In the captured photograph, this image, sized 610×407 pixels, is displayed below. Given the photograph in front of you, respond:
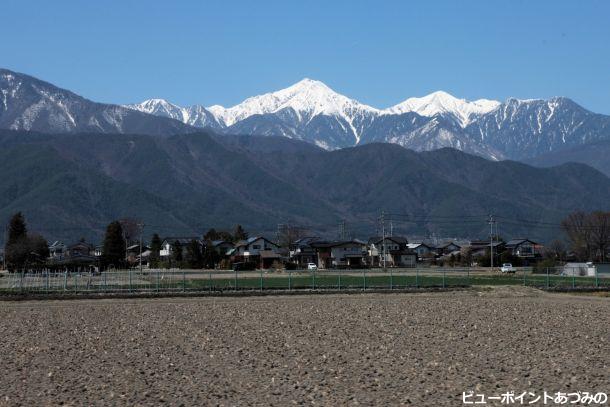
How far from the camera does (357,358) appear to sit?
2036 cm

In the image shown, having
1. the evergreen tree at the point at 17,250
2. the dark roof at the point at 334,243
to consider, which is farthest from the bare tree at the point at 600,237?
the evergreen tree at the point at 17,250

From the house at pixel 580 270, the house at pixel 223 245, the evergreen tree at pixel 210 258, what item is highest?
the house at pixel 223 245

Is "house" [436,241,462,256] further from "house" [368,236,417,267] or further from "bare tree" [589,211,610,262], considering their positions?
"bare tree" [589,211,610,262]

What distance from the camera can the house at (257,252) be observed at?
382 ft

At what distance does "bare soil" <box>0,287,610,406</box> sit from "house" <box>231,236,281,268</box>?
78.9 meters

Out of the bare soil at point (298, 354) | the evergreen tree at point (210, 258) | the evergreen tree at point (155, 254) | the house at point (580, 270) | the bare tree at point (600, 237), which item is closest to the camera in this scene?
the bare soil at point (298, 354)

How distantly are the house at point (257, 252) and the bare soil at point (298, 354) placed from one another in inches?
3106

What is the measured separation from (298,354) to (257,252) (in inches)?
4117

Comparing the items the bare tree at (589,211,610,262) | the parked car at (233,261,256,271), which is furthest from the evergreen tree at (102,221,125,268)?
the bare tree at (589,211,610,262)

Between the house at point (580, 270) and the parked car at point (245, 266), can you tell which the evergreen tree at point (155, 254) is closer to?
the parked car at point (245, 266)

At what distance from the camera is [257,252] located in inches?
4943

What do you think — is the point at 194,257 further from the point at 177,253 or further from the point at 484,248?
the point at 484,248

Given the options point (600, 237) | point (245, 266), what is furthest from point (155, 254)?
point (600, 237)

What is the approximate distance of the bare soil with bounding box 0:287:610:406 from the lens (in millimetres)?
16109
